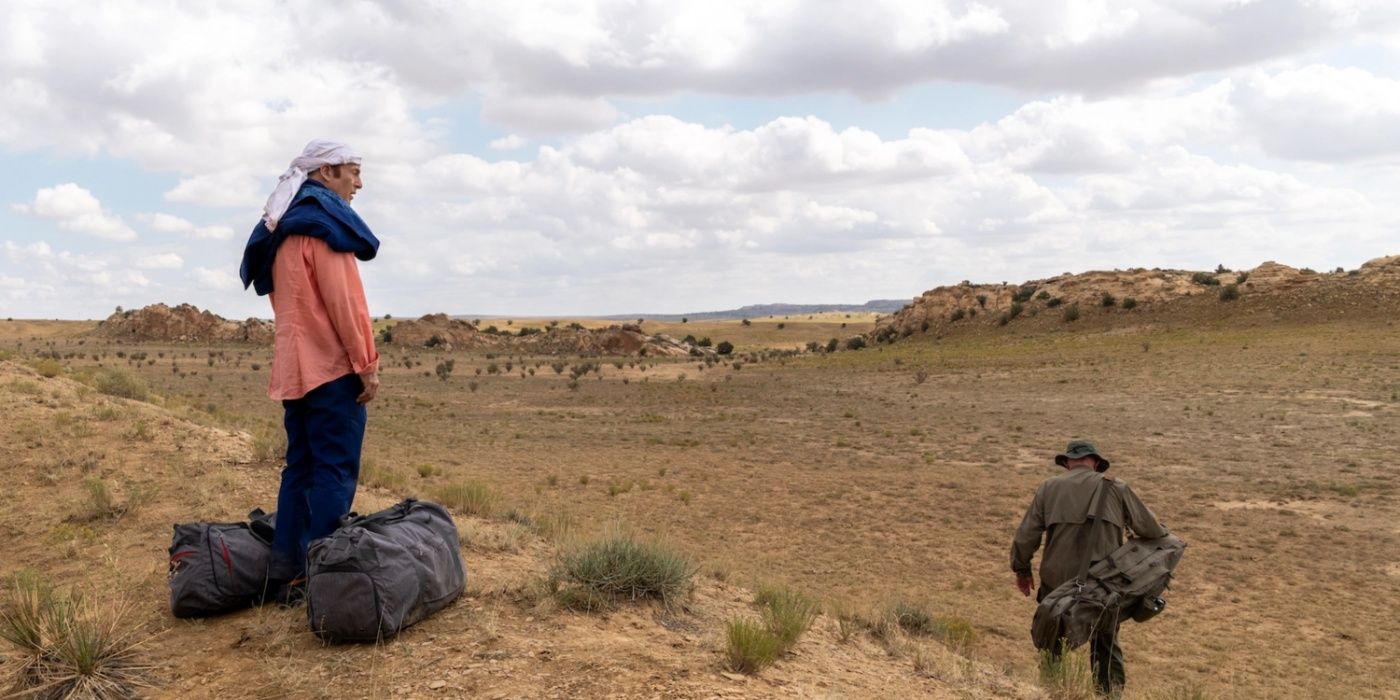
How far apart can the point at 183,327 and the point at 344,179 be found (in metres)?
76.8

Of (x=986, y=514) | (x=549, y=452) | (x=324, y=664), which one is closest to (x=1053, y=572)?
(x=324, y=664)

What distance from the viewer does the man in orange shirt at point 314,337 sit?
4.13 meters

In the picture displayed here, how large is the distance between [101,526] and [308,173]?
3572 millimetres

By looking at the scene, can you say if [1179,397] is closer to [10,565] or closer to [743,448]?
[743,448]

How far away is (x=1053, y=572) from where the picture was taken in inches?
226

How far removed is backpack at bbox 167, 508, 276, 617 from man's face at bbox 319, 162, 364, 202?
1721 mm

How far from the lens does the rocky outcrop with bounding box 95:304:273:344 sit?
70125 millimetres

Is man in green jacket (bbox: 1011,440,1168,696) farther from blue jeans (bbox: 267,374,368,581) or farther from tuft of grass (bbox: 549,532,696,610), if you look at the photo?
blue jeans (bbox: 267,374,368,581)

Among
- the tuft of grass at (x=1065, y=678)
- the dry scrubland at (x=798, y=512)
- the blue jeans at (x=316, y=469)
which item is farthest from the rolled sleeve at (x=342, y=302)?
the tuft of grass at (x=1065, y=678)

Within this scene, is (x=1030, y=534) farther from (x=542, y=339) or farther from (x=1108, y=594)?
(x=542, y=339)

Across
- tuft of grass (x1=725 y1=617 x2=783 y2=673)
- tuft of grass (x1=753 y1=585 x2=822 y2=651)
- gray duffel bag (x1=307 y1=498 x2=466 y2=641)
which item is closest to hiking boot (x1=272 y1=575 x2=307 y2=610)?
gray duffel bag (x1=307 y1=498 x2=466 y2=641)

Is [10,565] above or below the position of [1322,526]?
above

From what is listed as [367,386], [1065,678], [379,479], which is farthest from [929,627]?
[379,479]

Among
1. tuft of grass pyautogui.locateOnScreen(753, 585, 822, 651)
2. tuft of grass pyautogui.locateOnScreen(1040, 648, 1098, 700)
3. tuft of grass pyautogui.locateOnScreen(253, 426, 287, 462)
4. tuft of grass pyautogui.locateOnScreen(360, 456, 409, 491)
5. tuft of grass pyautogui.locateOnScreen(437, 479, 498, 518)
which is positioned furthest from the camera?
tuft of grass pyautogui.locateOnScreen(360, 456, 409, 491)
